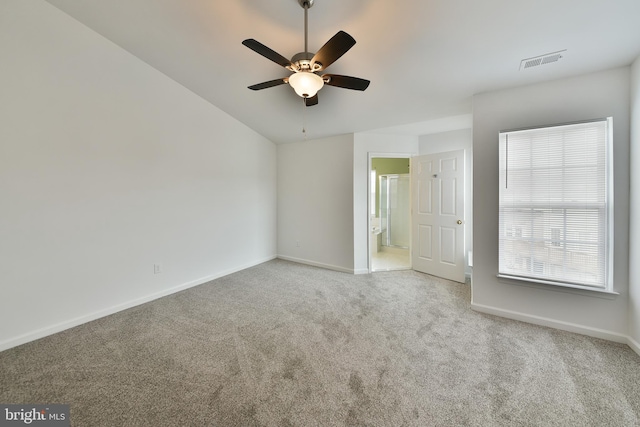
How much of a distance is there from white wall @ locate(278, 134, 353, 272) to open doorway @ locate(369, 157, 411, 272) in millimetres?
1592

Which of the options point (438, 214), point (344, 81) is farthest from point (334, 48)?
point (438, 214)

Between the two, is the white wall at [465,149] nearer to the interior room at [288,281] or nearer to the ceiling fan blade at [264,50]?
the interior room at [288,281]

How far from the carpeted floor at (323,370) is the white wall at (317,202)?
157 centimetres

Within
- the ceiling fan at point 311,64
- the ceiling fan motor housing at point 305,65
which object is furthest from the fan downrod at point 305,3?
the ceiling fan motor housing at point 305,65

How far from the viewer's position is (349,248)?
407 cm

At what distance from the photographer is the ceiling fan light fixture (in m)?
1.75

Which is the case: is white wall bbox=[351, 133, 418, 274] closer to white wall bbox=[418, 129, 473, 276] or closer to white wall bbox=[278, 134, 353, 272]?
white wall bbox=[278, 134, 353, 272]

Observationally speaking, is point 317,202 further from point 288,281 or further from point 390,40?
point 390,40

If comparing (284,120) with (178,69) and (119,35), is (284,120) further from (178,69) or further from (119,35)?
(119,35)

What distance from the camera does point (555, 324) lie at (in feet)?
7.57

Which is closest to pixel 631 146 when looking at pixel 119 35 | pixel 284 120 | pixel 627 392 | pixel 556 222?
pixel 556 222

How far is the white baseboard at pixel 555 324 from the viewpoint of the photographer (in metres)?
2.09

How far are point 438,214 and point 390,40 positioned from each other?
2.70 metres

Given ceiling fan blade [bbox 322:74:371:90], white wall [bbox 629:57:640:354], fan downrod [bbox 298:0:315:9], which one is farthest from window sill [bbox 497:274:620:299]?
fan downrod [bbox 298:0:315:9]
